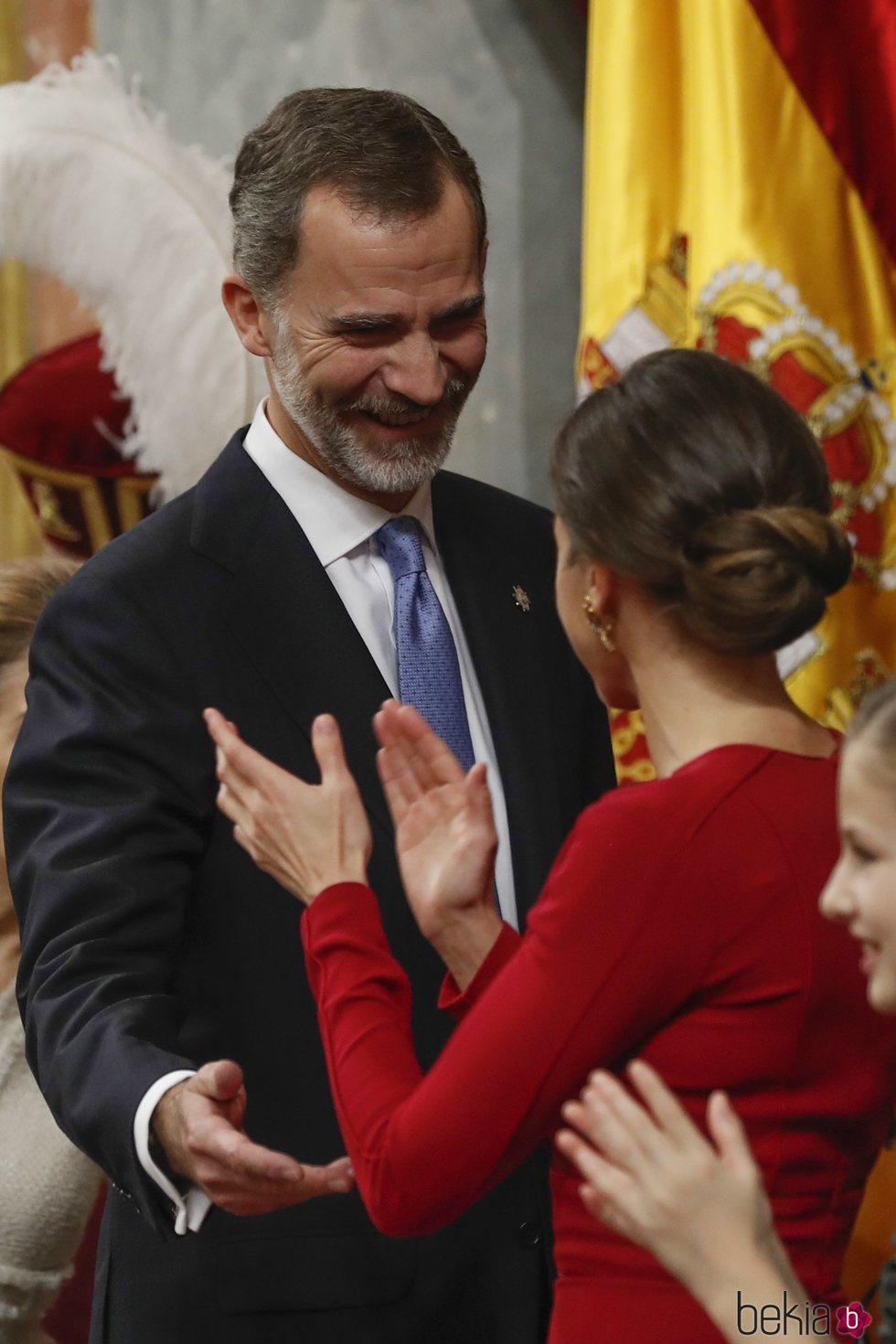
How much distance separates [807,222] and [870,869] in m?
1.32

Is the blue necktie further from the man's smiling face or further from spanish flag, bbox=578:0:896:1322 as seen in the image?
spanish flag, bbox=578:0:896:1322

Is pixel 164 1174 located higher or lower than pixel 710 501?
lower

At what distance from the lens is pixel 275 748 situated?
4.57 ft

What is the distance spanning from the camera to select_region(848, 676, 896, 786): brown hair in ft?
3.00

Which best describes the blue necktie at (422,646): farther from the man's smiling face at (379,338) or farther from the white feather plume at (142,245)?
the white feather plume at (142,245)

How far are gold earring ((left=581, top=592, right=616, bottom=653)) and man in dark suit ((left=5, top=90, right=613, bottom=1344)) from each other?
1.14 ft

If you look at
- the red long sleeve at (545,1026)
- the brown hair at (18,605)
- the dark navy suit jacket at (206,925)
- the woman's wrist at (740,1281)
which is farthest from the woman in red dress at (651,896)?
the brown hair at (18,605)

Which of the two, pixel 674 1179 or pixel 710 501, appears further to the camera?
pixel 710 501

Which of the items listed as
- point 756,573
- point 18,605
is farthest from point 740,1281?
point 18,605

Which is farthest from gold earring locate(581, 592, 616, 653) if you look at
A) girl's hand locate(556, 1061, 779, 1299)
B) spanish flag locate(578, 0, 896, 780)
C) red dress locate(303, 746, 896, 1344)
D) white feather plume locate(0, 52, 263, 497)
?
white feather plume locate(0, 52, 263, 497)

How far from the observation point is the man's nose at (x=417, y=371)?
1.46 m

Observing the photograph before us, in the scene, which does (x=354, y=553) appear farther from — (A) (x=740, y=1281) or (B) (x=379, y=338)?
(A) (x=740, y=1281)

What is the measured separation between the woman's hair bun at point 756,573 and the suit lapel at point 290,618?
441 millimetres

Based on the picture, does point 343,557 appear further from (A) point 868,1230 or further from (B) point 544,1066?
(A) point 868,1230
